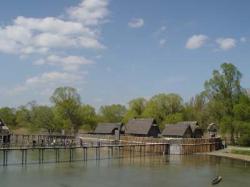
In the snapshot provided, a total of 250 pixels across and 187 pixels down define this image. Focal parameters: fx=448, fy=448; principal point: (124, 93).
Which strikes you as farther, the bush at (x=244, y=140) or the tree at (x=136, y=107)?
the tree at (x=136, y=107)

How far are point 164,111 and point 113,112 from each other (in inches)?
1149

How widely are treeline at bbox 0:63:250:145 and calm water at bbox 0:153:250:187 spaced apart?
16483mm

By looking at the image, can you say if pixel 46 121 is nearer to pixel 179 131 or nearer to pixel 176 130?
pixel 176 130

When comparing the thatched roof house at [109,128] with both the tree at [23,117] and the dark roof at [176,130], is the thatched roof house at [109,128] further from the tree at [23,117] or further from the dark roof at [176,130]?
the tree at [23,117]

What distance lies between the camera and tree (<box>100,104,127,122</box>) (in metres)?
123

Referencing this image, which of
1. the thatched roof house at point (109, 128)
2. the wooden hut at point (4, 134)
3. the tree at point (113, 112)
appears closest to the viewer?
the wooden hut at point (4, 134)

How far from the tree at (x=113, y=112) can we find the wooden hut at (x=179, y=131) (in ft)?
162

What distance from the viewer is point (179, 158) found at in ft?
197

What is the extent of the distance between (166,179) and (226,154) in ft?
80.0

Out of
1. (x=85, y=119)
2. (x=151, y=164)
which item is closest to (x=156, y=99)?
(x=85, y=119)

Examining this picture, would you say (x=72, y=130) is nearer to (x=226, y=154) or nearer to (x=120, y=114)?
(x=120, y=114)

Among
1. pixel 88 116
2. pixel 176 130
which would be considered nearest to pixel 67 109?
pixel 88 116

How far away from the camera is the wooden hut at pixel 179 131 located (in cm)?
7162

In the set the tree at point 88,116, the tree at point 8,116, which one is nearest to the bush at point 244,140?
A: the tree at point 88,116
